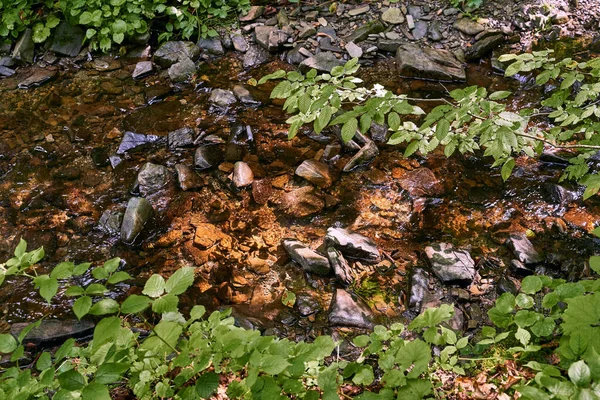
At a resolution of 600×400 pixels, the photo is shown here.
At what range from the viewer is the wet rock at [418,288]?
11.2ft

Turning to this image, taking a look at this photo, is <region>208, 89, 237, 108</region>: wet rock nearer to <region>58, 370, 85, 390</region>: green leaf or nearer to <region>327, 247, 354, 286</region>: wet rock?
<region>327, 247, 354, 286</region>: wet rock

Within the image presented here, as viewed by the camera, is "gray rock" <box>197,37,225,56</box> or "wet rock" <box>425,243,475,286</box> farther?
"gray rock" <box>197,37,225,56</box>

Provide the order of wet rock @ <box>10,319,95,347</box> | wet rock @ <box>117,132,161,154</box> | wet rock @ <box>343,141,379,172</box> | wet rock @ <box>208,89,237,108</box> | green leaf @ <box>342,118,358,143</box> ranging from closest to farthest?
green leaf @ <box>342,118,358,143</box>, wet rock @ <box>10,319,95,347</box>, wet rock @ <box>343,141,379,172</box>, wet rock @ <box>117,132,161,154</box>, wet rock @ <box>208,89,237,108</box>

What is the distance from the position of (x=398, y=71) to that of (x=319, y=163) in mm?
1993

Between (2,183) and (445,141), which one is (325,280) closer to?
(445,141)

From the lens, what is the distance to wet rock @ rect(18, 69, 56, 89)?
19.9 ft

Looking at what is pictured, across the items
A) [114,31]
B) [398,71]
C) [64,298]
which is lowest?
[64,298]

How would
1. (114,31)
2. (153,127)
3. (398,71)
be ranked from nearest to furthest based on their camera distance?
1. (153,127)
2. (398,71)
3. (114,31)

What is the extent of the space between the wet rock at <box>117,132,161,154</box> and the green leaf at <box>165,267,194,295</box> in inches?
138

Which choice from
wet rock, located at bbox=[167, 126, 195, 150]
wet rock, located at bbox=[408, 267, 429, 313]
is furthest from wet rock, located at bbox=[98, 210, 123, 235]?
wet rock, located at bbox=[408, 267, 429, 313]

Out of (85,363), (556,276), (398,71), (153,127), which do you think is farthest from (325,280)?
(398,71)

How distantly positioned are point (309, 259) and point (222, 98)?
105 inches

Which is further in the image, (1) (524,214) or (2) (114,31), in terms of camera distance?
(2) (114,31)

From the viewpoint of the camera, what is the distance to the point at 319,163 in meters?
4.62
